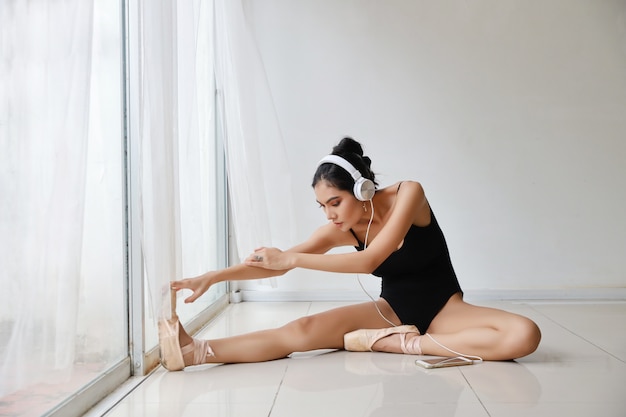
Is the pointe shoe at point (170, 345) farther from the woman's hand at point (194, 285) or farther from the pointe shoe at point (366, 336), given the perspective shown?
the pointe shoe at point (366, 336)

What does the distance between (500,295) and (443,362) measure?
180cm

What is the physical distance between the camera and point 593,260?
3.80 meters

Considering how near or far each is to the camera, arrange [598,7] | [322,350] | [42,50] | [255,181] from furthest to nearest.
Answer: [598,7]
[255,181]
[322,350]
[42,50]

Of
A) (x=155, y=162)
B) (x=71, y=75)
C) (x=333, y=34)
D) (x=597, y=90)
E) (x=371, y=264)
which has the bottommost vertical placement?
(x=371, y=264)

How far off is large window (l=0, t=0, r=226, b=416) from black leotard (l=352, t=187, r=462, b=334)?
0.74 metres

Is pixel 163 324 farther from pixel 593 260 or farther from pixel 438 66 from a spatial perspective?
pixel 593 260

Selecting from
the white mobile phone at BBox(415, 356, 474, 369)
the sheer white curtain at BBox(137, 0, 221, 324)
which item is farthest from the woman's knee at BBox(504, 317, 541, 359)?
the sheer white curtain at BBox(137, 0, 221, 324)

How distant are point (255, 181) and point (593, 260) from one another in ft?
6.87

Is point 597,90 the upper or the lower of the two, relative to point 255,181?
upper

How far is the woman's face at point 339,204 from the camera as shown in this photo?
6.97 feet

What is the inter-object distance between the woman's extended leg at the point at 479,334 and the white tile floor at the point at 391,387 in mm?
50

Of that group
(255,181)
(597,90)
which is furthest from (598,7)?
(255,181)

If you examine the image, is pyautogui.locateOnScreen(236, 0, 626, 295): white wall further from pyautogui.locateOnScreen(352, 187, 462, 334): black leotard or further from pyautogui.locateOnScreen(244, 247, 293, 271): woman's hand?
pyautogui.locateOnScreen(244, 247, 293, 271): woman's hand

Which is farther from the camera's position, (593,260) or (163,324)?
(593,260)
